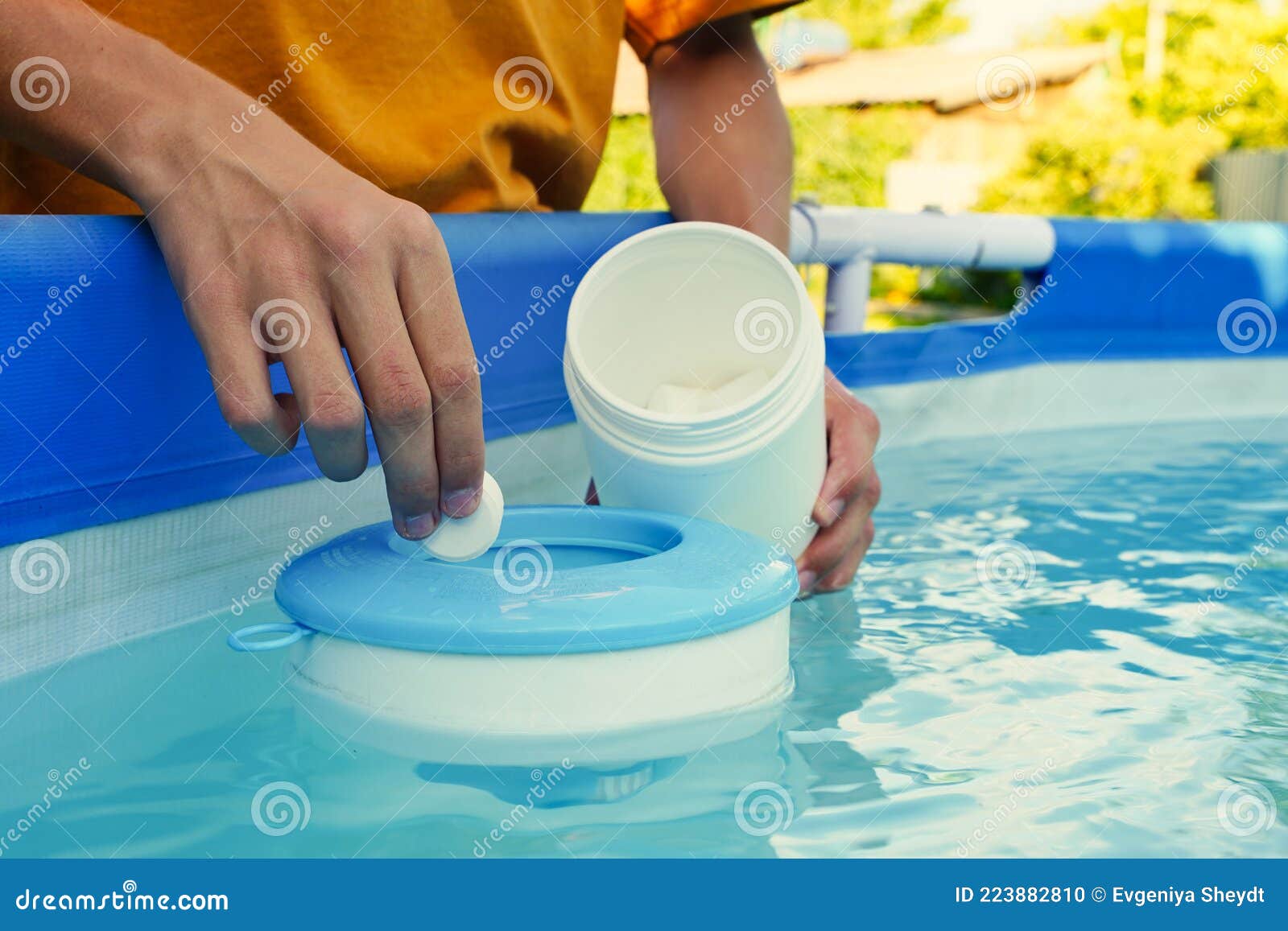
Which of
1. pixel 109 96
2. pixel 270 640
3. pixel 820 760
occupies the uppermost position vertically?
pixel 109 96

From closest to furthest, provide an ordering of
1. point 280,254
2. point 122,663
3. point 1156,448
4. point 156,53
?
point 280,254 → point 156,53 → point 122,663 → point 1156,448

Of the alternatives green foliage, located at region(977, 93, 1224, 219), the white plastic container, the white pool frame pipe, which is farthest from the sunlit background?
the white plastic container

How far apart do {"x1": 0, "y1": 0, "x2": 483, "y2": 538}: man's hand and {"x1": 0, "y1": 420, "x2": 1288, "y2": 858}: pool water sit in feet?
0.99

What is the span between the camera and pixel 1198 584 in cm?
198

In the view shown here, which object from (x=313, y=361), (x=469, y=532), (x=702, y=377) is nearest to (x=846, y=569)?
(x=702, y=377)

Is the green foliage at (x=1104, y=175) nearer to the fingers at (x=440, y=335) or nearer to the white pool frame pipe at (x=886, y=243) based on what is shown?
the white pool frame pipe at (x=886, y=243)

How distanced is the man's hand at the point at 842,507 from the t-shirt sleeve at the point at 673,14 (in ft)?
2.74

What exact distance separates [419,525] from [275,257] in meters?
0.32

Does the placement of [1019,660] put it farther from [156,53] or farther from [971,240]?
[971,240]

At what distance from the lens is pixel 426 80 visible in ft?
6.48

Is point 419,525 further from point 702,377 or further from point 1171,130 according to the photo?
point 1171,130
